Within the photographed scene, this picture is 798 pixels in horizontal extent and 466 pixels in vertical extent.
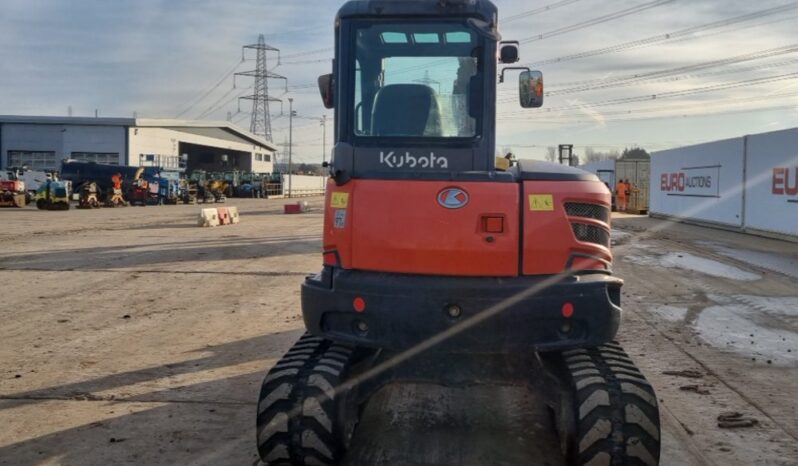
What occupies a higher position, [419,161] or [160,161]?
[160,161]

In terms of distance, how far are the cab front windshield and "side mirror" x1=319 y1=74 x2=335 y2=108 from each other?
1.10 ft

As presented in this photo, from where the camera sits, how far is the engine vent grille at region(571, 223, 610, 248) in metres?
4.78

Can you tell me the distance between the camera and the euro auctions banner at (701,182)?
84.0 ft

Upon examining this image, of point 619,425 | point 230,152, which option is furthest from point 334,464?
point 230,152

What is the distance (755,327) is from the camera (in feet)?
31.3

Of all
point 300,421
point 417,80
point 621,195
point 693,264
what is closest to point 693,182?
point 621,195

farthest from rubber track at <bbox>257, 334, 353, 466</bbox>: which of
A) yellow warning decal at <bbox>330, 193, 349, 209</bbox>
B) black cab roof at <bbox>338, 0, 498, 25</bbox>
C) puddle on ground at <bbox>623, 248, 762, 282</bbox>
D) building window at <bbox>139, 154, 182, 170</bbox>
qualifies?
building window at <bbox>139, 154, 182, 170</bbox>

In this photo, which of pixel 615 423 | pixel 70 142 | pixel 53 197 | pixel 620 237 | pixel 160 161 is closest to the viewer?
pixel 615 423

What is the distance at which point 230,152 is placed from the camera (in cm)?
9150

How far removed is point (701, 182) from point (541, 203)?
2693 cm

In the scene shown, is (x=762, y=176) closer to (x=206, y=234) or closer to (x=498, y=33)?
(x=206, y=234)

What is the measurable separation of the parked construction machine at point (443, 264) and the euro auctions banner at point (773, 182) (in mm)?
18868

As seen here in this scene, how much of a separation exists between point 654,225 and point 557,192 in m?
27.4

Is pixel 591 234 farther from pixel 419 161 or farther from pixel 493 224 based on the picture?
pixel 419 161
